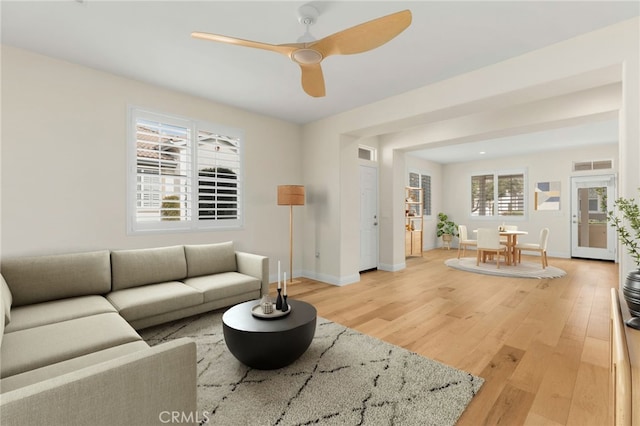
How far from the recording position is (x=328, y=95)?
396 centimetres

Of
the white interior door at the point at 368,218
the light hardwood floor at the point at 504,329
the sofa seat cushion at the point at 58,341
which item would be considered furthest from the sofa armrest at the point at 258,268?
the white interior door at the point at 368,218

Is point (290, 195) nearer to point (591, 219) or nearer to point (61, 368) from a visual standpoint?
point (61, 368)

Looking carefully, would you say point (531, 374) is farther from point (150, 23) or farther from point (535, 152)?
point (535, 152)

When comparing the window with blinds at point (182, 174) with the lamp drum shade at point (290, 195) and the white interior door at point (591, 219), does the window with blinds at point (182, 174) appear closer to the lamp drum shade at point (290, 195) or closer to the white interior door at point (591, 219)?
the lamp drum shade at point (290, 195)

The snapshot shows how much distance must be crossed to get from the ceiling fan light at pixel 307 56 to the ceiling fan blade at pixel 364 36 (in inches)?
1.4

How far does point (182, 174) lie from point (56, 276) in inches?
70.9

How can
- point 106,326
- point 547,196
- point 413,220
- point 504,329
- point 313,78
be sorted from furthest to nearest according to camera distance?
1. point 413,220
2. point 547,196
3. point 504,329
4. point 313,78
5. point 106,326

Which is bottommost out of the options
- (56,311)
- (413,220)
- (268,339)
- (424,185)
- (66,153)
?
(268,339)

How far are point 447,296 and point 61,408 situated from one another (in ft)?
13.9

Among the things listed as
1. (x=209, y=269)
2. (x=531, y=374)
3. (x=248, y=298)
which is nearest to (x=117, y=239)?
(x=209, y=269)

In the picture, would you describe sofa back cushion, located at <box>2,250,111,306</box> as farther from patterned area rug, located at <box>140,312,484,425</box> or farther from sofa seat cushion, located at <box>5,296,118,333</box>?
patterned area rug, located at <box>140,312,484,425</box>

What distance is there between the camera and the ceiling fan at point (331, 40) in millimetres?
1804

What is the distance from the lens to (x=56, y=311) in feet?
7.76

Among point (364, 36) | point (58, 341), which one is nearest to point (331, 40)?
point (364, 36)
